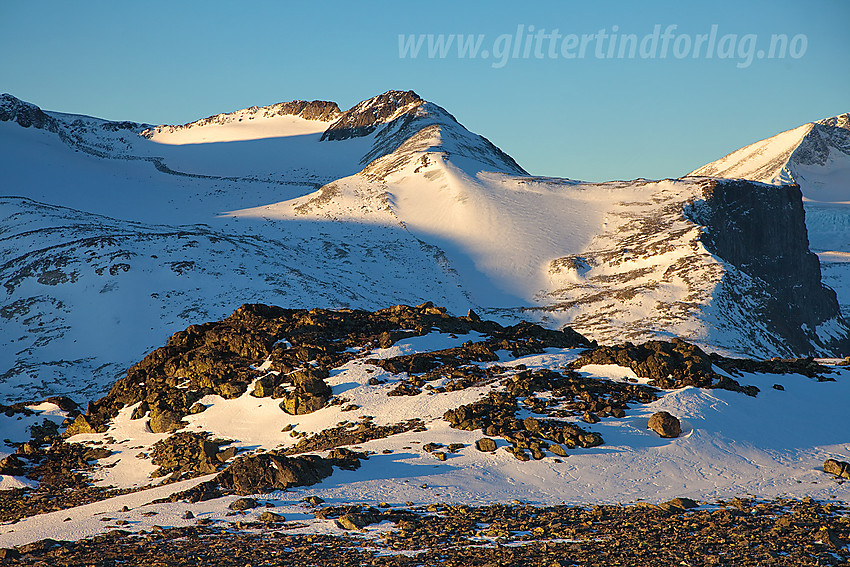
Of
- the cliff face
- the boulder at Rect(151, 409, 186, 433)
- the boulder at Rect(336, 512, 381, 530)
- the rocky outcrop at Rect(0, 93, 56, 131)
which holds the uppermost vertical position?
the rocky outcrop at Rect(0, 93, 56, 131)

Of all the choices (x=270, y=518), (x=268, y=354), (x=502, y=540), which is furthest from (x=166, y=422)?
(x=502, y=540)

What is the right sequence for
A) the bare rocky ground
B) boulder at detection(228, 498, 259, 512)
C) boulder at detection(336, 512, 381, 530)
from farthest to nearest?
boulder at detection(228, 498, 259, 512) < boulder at detection(336, 512, 381, 530) < the bare rocky ground

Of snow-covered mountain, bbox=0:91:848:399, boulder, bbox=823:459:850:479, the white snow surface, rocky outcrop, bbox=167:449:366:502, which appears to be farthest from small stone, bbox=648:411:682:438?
snow-covered mountain, bbox=0:91:848:399

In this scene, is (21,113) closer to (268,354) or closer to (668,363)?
(268,354)

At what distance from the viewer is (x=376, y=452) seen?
2698 cm

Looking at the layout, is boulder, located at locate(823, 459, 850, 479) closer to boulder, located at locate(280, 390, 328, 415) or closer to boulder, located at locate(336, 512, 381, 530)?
boulder, located at locate(336, 512, 381, 530)

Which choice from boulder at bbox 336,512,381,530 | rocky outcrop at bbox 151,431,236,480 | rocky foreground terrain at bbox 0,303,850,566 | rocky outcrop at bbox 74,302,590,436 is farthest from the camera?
rocky outcrop at bbox 74,302,590,436

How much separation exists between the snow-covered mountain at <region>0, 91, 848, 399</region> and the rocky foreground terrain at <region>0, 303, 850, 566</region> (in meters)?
17.4

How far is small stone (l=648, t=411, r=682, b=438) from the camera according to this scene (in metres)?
27.8

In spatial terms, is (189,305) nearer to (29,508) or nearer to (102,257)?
(102,257)

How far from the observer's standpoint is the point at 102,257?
6825 centimetres

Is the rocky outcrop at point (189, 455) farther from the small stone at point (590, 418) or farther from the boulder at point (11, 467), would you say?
the small stone at point (590, 418)

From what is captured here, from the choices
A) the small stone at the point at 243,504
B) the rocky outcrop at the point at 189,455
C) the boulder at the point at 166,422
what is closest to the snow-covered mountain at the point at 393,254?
the boulder at the point at 166,422

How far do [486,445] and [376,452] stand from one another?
3875mm
